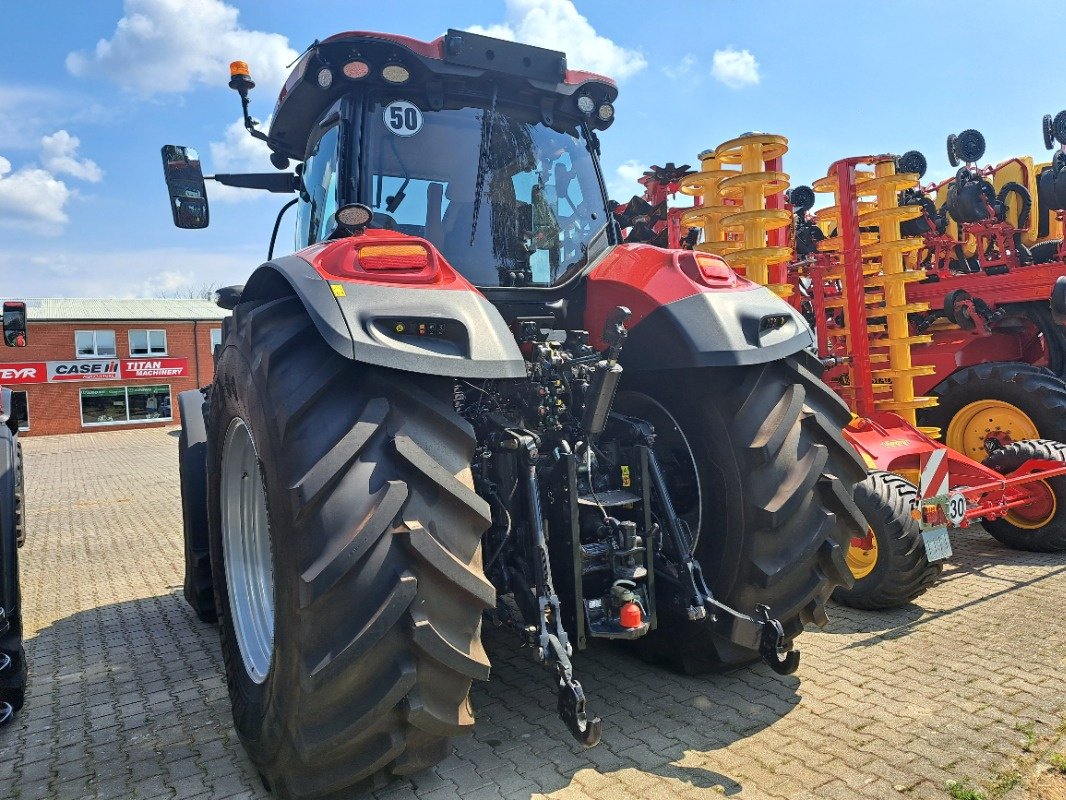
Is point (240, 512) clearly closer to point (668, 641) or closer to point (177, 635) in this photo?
point (177, 635)

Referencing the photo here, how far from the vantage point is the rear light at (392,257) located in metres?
2.36

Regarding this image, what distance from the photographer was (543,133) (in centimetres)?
342

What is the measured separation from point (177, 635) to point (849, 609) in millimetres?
3779

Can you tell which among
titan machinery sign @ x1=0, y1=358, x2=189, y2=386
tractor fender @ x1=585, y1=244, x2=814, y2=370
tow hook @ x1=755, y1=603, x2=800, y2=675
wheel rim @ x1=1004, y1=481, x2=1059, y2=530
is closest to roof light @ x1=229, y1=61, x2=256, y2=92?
tractor fender @ x1=585, y1=244, x2=814, y2=370

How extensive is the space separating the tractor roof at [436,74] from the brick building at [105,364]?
96.6 feet

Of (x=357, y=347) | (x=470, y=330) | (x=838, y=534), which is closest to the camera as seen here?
(x=357, y=347)

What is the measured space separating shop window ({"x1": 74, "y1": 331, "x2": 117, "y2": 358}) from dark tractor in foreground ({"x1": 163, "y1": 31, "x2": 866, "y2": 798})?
3121 centimetres

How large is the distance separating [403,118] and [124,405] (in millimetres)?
32432

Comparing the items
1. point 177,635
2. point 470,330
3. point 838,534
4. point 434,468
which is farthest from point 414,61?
point 177,635

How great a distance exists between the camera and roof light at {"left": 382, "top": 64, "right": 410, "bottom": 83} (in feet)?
9.83

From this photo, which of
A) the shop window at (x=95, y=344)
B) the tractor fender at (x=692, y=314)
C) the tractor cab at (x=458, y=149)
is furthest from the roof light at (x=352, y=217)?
the shop window at (x=95, y=344)

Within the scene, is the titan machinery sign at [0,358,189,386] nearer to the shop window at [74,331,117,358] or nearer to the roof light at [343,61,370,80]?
the shop window at [74,331,117,358]

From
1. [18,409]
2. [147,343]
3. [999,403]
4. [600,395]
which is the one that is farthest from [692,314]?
[147,343]

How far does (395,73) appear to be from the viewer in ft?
9.87
